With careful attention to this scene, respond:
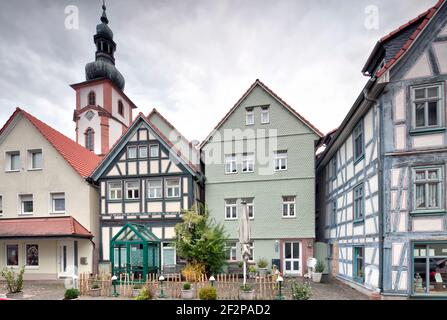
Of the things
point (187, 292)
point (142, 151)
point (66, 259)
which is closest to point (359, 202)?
point (187, 292)

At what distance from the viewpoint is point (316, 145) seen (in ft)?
38.7

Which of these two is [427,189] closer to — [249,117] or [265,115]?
[265,115]

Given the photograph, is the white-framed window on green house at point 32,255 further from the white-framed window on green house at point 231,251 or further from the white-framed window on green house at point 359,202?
the white-framed window on green house at point 359,202

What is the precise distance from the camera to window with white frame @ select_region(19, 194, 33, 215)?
1170 centimetres

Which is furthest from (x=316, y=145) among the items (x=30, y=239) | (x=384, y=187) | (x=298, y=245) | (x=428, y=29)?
(x=30, y=239)

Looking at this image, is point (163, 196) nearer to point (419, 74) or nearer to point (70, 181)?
point (70, 181)

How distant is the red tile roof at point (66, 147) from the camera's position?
37.2 feet

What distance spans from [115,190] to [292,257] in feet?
29.2

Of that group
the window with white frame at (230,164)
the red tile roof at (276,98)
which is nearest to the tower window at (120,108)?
the red tile roof at (276,98)

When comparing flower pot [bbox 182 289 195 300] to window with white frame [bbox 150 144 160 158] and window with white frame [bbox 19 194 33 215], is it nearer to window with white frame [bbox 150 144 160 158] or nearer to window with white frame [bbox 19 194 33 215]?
window with white frame [bbox 150 144 160 158]

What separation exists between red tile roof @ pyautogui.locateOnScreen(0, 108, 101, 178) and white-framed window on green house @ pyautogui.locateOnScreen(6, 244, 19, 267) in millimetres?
4569

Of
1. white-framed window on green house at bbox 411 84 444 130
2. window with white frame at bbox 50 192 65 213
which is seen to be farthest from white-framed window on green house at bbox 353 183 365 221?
window with white frame at bbox 50 192 65 213

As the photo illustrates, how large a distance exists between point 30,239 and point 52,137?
475 centimetres

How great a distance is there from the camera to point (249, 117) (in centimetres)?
1191
